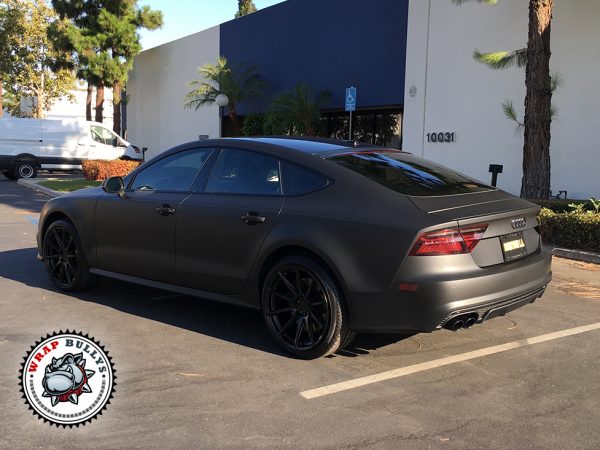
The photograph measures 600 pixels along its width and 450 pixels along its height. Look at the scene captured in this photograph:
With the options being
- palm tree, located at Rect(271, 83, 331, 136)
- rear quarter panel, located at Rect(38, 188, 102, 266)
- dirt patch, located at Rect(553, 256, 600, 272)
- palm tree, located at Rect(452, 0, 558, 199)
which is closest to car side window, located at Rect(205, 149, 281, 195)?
rear quarter panel, located at Rect(38, 188, 102, 266)

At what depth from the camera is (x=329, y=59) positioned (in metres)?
19.2

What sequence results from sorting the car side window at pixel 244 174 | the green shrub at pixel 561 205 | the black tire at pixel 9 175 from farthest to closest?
the black tire at pixel 9 175, the green shrub at pixel 561 205, the car side window at pixel 244 174

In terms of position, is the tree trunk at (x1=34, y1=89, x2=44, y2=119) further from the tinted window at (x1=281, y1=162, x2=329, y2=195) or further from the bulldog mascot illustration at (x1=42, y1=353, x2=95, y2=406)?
the bulldog mascot illustration at (x1=42, y1=353, x2=95, y2=406)

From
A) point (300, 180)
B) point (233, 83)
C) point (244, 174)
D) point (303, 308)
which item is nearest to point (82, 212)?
point (244, 174)

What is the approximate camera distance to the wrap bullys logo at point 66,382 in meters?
3.32

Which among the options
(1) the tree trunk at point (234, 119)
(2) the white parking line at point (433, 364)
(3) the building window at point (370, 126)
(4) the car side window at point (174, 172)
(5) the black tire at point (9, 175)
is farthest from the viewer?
(5) the black tire at point (9, 175)

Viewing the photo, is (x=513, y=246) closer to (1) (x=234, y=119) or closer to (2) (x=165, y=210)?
(2) (x=165, y=210)

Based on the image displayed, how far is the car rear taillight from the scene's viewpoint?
12.5 feet

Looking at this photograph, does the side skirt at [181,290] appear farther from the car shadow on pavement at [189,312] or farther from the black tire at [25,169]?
the black tire at [25,169]

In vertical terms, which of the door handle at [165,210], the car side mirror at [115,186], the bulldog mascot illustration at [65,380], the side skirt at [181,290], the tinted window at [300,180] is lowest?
the bulldog mascot illustration at [65,380]

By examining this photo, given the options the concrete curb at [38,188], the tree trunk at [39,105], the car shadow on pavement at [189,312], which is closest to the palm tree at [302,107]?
the concrete curb at [38,188]

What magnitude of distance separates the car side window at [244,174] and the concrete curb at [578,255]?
5.49 meters

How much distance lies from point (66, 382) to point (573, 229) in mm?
7515

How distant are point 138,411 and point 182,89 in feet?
86.6
